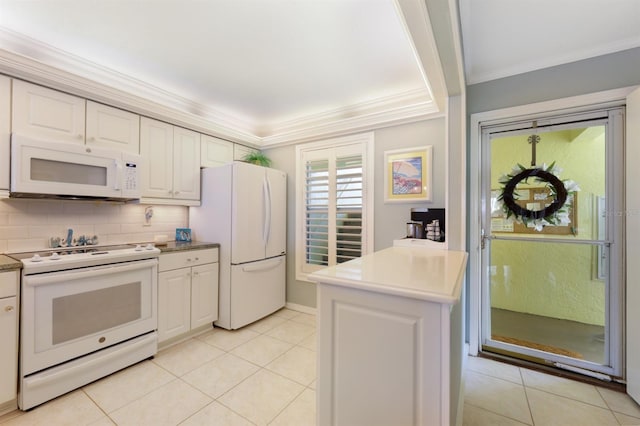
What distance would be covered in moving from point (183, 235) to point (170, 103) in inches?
57.6

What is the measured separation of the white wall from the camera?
8.74 ft

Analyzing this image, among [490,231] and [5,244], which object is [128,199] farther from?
[490,231]

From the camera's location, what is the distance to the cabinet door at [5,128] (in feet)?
6.06

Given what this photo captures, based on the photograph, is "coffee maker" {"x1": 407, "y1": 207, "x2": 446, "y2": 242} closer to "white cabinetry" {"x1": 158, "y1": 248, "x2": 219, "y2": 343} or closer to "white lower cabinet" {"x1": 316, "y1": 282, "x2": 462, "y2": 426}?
"white lower cabinet" {"x1": 316, "y1": 282, "x2": 462, "y2": 426}

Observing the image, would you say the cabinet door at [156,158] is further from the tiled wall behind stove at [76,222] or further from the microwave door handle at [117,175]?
the tiled wall behind stove at [76,222]

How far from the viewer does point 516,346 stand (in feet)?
7.88

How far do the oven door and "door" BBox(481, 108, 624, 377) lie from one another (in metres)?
3.05

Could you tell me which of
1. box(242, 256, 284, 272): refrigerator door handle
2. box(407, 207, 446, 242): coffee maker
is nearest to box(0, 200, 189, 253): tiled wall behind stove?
box(242, 256, 284, 272): refrigerator door handle

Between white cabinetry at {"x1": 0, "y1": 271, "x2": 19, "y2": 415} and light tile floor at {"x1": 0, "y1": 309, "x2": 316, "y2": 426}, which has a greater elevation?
white cabinetry at {"x1": 0, "y1": 271, "x2": 19, "y2": 415}

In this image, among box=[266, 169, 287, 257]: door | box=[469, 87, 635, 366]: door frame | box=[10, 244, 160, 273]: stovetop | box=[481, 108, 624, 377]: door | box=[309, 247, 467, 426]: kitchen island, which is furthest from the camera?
box=[266, 169, 287, 257]: door

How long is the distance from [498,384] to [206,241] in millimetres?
3016

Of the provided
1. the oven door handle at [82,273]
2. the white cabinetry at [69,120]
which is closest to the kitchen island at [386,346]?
the oven door handle at [82,273]

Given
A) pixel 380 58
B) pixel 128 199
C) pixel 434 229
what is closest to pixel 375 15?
pixel 380 58

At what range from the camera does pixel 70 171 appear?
6.95 ft
